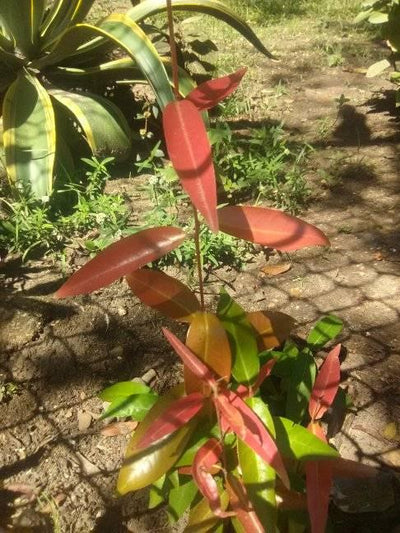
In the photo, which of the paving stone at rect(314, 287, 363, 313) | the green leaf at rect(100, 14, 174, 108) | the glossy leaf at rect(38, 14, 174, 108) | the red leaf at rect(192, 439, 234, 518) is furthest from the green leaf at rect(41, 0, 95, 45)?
the red leaf at rect(192, 439, 234, 518)

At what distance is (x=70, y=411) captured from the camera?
5.42 feet

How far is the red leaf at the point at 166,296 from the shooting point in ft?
3.74

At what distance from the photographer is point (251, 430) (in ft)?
3.25

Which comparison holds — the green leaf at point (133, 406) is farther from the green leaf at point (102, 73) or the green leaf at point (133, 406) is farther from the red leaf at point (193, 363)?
the green leaf at point (102, 73)

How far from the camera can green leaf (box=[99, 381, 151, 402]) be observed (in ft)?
4.62

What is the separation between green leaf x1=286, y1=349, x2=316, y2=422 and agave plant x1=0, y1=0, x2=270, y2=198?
1.19m

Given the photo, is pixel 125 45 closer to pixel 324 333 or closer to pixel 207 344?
pixel 324 333

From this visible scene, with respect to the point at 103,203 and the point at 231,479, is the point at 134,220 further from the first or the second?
the point at 231,479

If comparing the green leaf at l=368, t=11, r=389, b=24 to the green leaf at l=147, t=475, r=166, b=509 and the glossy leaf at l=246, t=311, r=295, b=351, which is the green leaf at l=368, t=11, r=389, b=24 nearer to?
the glossy leaf at l=246, t=311, r=295, b=351

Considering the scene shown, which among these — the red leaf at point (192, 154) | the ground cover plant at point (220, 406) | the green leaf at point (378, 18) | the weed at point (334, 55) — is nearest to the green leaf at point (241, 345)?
the ground cover plant at point (220, 406)

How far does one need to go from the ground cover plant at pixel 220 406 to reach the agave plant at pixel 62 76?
1.27m

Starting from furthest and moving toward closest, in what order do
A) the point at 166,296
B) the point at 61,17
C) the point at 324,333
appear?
the point at 61,17, the point at 324,333, the point at 166,296

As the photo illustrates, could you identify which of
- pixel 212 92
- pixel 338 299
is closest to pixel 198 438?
pixel 212 92

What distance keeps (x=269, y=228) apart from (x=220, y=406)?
34cm
